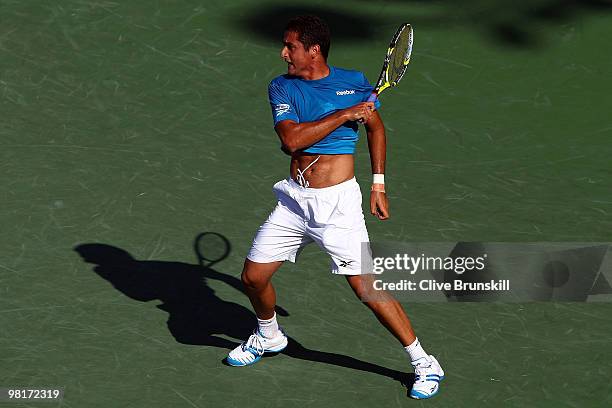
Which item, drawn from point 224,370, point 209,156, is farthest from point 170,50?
point 224,370

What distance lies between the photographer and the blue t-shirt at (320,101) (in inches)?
366

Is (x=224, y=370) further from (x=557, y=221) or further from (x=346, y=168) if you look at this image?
(x=557, y=221)

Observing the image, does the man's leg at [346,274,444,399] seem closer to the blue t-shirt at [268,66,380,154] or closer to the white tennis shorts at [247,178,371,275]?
the white tennis shorts at [247,178,371,275]

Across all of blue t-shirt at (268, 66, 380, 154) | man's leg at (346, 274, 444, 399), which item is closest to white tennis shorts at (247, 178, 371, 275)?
man's leg at (346, 274, 444, 399)

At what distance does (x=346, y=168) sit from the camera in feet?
31.1

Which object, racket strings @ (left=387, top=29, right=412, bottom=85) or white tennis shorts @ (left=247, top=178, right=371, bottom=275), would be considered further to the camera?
racket strings @ (left=387, top=29, right=412, bottom=85)

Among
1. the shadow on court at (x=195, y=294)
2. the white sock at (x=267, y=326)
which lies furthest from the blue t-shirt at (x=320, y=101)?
the shadow on court at (x=195, y=294)

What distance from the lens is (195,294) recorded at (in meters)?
11.0

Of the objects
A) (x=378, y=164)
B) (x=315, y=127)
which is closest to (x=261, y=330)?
(x=378, y=164)

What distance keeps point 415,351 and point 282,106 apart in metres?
1.92

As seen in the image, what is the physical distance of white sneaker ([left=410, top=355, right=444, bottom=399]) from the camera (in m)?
9.44

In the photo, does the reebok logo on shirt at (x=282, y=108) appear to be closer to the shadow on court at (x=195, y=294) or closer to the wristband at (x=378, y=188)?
the wristband at (x=378, y=188)

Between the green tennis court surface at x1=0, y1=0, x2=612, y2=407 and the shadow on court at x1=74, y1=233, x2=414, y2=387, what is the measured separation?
0.07 feet

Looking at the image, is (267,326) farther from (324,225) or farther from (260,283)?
(324,225)
